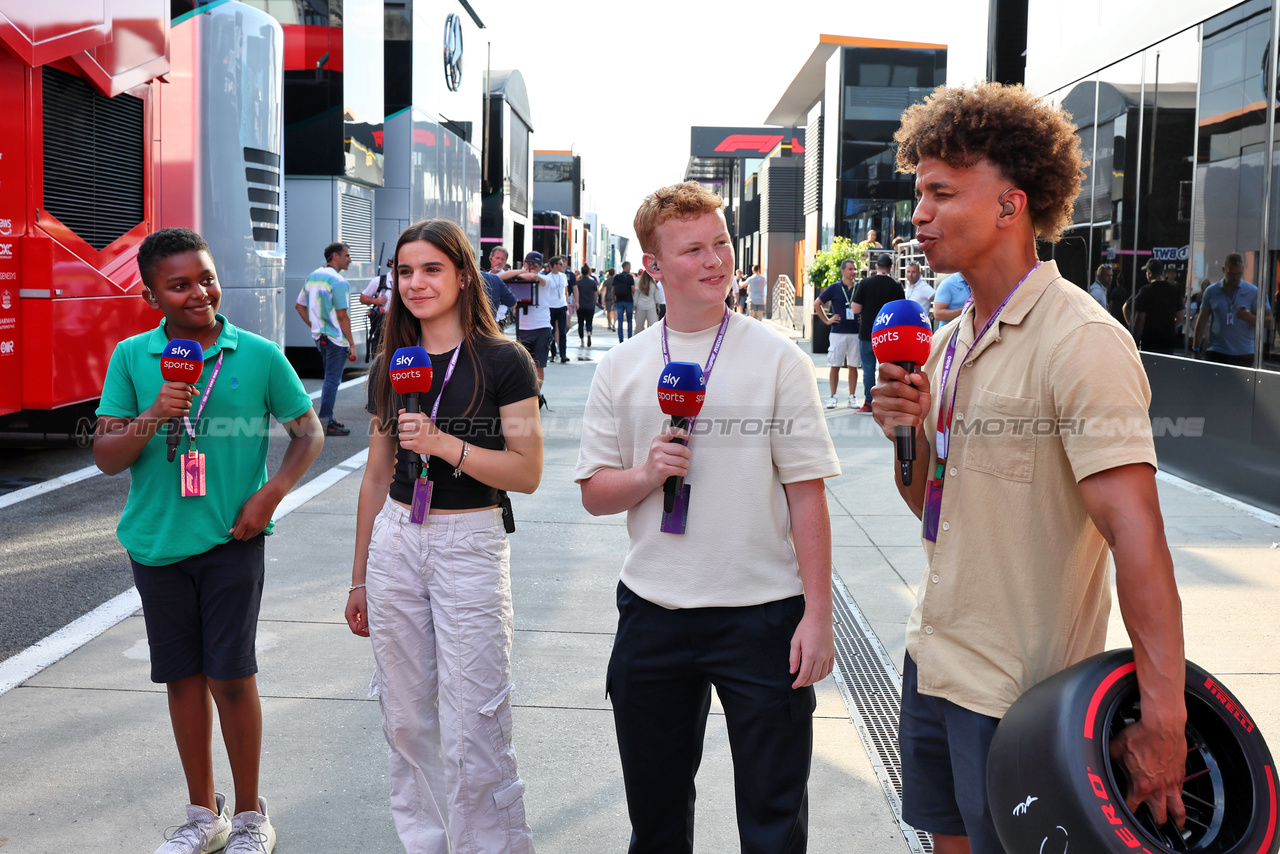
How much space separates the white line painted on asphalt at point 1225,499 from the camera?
8.31m

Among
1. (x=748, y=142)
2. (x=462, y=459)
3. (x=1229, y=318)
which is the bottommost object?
(x=462, y=459)

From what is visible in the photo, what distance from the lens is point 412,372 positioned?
9.55 feet

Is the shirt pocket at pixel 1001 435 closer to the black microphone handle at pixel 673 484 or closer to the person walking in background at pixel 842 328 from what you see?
the black microphone handle at pixel 673 484

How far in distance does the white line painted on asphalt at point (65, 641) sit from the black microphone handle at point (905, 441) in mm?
3883

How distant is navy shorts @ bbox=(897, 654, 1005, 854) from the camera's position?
2252mm

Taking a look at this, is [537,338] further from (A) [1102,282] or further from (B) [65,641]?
(B) [65,641]

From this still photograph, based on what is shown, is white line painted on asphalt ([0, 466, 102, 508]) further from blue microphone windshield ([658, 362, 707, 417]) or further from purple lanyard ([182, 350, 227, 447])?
blue microphone windshield ([658, 362, 707, 417])

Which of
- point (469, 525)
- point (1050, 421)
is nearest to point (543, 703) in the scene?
point (469, 525)

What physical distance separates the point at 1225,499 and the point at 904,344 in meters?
8.05

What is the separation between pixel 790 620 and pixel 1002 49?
15.9 meters

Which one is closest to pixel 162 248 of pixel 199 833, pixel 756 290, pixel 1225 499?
pixel 199 833

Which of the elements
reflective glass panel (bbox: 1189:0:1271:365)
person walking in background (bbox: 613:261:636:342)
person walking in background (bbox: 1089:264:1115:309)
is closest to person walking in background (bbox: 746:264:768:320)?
person walking in background (bbox: 613:261:636:342)

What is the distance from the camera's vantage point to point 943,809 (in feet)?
8.07

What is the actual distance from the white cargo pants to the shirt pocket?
4.54 feet
